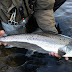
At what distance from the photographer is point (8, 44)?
2.67 m

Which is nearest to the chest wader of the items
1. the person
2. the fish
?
the person

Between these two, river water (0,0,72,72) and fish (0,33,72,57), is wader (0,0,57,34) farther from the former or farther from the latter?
river water (0,0,72,72)

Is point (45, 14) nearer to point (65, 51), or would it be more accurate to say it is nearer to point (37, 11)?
point (37, 11)

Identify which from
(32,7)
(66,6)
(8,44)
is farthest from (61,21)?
(8,44)

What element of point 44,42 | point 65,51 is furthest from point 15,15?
point 65,51

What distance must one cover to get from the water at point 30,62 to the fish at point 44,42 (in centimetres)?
25

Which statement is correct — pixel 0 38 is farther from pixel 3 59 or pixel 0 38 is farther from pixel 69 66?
pixel 69 66

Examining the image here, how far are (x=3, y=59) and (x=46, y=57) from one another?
100cm

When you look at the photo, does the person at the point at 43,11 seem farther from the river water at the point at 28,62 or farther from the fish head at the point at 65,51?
the river water at the point at 28,62

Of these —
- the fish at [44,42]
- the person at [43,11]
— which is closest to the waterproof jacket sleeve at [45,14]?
the person at [43,11]

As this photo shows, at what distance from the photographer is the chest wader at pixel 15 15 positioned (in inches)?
107

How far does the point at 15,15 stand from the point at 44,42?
3.21 feet

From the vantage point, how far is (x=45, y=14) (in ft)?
9.29

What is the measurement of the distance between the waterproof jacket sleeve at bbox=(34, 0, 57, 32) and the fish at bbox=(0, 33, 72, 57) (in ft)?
0.86
